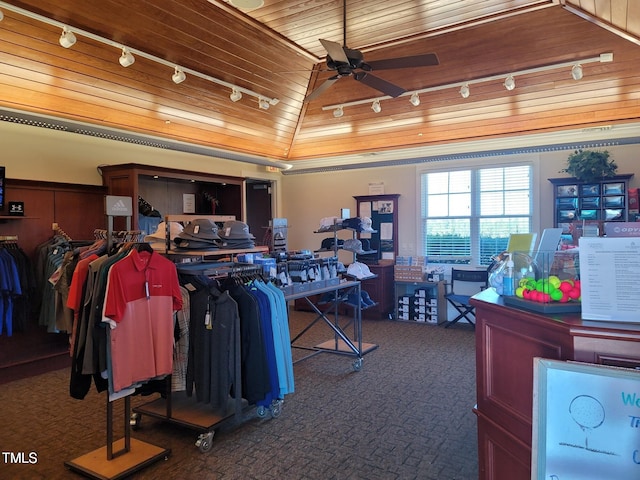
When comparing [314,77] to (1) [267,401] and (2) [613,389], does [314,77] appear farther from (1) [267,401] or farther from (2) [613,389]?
(2) [613,389]

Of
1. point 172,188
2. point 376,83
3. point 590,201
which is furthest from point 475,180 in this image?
point 172,188

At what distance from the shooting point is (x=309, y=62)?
18.1 ft

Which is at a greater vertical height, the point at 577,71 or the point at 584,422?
the point at 577,71

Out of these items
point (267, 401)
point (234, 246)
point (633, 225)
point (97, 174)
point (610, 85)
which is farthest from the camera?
point (97, 174)

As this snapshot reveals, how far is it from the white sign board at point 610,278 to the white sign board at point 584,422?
0.93 ft

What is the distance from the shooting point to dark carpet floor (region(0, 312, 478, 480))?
292 cm

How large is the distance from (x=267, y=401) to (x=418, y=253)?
191 inches

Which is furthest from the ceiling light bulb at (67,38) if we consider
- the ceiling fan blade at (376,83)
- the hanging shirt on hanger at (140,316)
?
the ceiling fan blade at (376,83)

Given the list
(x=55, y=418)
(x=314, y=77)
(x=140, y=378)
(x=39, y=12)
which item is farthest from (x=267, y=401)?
(x=314, y=77)

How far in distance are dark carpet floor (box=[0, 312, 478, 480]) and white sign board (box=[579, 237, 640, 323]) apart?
1.57 m

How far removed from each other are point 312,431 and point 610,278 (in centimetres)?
248

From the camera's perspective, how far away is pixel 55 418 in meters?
3.76

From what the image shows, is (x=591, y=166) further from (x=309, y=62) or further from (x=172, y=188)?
Result: (x=172, y=188)

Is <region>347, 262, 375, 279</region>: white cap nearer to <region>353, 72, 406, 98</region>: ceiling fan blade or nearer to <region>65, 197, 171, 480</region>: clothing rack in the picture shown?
<region>353, 72, 406, 98</region>: ceiling fan blade
